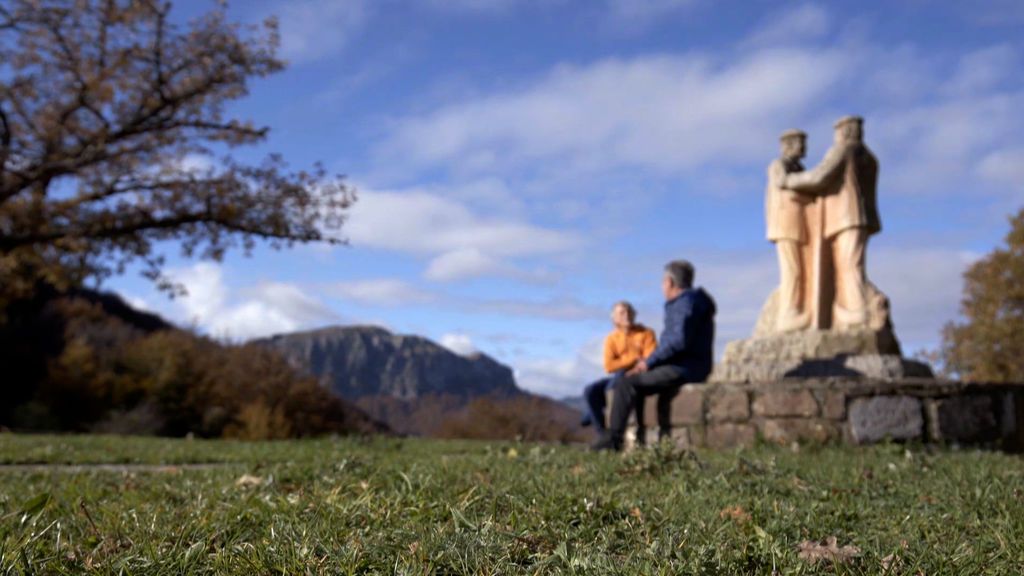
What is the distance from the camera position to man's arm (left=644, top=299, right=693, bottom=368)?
761 cm

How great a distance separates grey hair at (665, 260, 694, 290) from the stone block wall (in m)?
0.97

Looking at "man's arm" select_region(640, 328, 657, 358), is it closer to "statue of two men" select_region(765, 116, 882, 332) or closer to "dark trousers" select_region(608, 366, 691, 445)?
"dark trousers" select_region(608, 366, 691, 445)

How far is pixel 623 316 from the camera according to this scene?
8273mm

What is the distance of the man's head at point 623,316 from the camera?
827 cm

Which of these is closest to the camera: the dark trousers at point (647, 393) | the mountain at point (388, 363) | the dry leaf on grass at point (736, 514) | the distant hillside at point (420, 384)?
the dry leaf on grass at point (736, 514)

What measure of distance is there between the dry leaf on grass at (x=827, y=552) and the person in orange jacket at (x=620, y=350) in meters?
5.28

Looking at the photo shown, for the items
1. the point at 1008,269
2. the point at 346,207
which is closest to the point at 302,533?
the point at 346,207

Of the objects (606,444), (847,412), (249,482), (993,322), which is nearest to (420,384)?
(993,322)

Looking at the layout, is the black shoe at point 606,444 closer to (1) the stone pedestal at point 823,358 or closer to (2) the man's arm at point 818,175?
(1) the stone pedestal at point 823,358

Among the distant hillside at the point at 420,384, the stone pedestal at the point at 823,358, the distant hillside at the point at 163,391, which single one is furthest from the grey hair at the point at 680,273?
the distant hillside at the point at 420,384

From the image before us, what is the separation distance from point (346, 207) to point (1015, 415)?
9.37 m

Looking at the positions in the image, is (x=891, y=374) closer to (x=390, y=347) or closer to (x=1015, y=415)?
(x=1015, y=415)

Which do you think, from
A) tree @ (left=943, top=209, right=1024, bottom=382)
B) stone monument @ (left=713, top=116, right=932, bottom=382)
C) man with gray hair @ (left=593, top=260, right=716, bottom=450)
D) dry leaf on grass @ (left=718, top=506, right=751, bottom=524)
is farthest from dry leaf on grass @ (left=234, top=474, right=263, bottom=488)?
tree @ (left=943, top=209, right=1024, bottom=382)

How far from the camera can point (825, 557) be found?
2510mm
